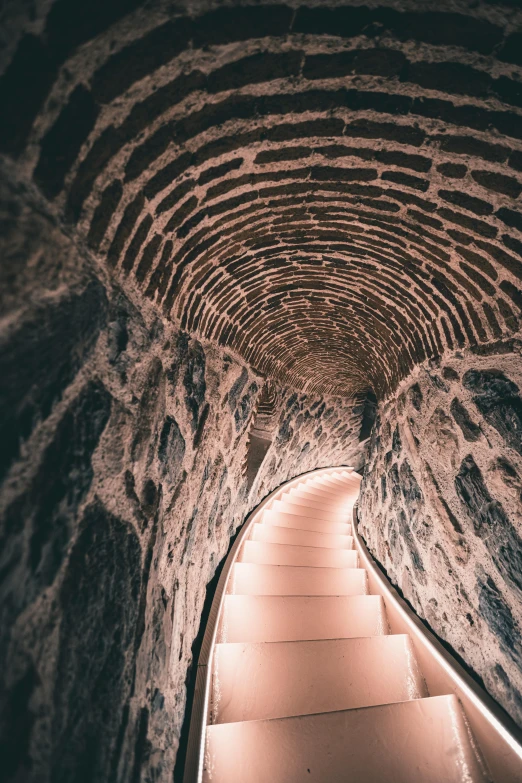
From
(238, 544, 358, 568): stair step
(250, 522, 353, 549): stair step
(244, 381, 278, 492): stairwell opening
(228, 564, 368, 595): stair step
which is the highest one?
(244, 381, 278, 492): stairwell opening

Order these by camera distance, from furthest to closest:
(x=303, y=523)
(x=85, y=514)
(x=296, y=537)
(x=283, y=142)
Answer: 1. (x=303, y=523)
2. (x=296, y=537)
3. (x=283, y=142)
4. (x=85, y=514)

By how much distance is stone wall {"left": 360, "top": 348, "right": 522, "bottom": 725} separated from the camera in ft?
5.53

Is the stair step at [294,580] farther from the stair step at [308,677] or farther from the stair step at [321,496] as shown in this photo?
the stair step at [321,496]

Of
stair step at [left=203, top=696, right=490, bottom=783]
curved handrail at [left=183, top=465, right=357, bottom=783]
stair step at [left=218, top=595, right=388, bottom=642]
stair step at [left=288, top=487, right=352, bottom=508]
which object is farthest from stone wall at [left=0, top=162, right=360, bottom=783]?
stair step at [left=288, top=487, right=352, bottom=508]

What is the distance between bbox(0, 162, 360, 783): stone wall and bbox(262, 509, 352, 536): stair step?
2635mm

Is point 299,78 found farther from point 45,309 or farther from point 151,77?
point 45,309

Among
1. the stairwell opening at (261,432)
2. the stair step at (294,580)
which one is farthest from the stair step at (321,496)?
the stair step at (294,580)

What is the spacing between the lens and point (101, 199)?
1.01 metres

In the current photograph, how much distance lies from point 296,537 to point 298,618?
148 centimetres

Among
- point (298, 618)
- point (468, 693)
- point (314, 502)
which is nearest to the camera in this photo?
point (468, 693)

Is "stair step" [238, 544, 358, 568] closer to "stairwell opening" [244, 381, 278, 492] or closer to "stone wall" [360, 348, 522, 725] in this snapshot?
"stairwell opening" [244, 381, 278, 492]

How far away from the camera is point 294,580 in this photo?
3246 millimetres

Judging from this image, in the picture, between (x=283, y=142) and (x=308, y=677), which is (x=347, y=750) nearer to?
(x=308, y=677)

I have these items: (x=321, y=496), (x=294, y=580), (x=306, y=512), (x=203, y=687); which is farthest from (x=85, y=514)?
(x=321, y=496)
